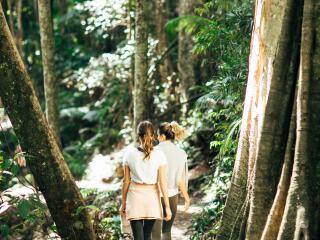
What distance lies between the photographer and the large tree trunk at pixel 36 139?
5.99 m

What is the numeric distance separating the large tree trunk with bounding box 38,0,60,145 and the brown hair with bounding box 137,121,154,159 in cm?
511

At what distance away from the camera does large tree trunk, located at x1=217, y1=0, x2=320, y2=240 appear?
4879mm

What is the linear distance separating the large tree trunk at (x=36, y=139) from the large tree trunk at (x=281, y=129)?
1854 millimetres

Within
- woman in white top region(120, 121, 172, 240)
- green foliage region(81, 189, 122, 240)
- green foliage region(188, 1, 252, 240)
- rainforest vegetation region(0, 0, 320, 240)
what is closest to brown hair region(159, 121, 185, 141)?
woman in white top region(120, 121, 172, 240)

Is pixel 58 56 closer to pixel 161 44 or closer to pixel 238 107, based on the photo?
pixel 161 44

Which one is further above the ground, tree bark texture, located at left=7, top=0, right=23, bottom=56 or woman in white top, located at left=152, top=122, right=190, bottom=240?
tree bark texture, located at left=7, top=0, right=23, bottom=56

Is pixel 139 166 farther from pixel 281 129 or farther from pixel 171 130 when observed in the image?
pixel 281 129

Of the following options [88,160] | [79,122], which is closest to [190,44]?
[88,160]

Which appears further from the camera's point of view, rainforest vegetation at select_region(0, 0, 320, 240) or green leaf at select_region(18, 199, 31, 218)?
green leaf at select_region(18, 199, 31, 218)

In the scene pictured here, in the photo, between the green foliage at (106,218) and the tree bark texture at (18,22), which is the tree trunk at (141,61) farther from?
the tree bark texture at (18,22)

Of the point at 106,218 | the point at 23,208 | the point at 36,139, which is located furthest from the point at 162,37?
the point at 23,208

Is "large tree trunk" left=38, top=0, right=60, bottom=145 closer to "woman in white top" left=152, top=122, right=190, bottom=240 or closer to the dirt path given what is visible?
the dirt path

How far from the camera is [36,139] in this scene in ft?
19.9

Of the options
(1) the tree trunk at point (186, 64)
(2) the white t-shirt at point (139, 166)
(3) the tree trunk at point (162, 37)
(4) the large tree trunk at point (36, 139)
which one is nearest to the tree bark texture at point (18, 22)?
(3) the tree trunk at point (162, 37)
